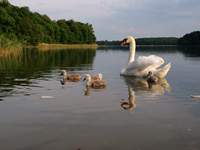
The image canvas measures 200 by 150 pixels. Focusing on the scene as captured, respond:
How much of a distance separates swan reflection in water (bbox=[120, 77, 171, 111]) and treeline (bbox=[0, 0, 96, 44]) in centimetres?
5482

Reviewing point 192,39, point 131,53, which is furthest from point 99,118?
point 192,39

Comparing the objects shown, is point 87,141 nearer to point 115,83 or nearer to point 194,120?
point 194,120

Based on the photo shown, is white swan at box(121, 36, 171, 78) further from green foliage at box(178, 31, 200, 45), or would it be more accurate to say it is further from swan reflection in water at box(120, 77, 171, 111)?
green foliage at box(178, 31, 200, 45)

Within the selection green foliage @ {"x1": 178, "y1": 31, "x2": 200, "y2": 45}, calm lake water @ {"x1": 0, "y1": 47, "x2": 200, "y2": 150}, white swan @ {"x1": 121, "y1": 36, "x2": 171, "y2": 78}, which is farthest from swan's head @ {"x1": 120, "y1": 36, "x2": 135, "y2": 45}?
green foliage @ {"x1": 178, "y1": 31, "x2": 200, "y2": 45}

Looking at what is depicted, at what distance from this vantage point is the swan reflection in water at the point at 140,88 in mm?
11875

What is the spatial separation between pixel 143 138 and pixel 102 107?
3.27 m

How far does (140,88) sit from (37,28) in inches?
3524

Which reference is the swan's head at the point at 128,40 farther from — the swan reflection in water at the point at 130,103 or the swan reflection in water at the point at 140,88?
the swan reflection in water at the point at 130,103

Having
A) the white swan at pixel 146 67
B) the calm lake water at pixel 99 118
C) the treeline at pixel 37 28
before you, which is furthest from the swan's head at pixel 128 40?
the treeline at pixel 37 28

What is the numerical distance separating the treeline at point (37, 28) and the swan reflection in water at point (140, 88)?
54822 millimetres

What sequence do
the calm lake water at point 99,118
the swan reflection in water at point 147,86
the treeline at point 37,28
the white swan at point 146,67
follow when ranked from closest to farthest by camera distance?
the calm lake water at point 99,118, the swan reflection in water at point 147,86, the white swan at point 146,67, the treeline at point 37,28

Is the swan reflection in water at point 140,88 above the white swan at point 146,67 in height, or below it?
below

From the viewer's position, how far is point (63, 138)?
26.5ft

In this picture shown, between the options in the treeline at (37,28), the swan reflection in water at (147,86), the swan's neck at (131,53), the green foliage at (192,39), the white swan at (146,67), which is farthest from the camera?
the green foliage at (192,39)
